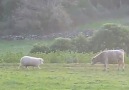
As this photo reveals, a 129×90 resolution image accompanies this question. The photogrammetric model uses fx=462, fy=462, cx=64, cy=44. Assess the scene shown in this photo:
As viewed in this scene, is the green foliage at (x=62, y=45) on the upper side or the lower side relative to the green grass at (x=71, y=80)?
upper

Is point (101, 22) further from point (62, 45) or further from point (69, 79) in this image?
point (69, 79)

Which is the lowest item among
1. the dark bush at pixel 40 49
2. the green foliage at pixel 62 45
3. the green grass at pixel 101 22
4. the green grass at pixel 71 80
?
the green grass at pixel 71 80

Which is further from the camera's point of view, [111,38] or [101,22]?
[101,22]

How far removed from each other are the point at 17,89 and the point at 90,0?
6008 cm

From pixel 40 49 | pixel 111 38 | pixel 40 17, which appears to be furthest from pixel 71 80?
pixel 40 17

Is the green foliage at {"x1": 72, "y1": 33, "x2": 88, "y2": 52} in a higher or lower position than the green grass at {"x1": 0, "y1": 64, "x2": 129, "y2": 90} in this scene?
higher

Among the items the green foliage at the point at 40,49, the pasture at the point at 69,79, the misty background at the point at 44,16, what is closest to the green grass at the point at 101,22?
the misty background at the point at 44,16

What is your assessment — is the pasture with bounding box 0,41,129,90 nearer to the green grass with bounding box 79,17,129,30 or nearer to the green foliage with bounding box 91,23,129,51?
the green foliage with bounding box 91,23,129,51

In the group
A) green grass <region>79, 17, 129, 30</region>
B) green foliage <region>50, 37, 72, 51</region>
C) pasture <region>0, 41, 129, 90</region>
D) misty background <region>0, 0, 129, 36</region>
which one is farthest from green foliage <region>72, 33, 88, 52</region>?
green grass <region>79, 17, 129, 30</region>

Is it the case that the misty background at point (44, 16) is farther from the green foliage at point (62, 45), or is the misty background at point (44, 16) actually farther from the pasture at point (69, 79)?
the pasture at point (69, 79)

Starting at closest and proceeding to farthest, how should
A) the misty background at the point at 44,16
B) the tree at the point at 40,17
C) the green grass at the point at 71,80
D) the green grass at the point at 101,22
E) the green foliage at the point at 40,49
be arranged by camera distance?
1. the green grass at the point at 71,80
2. the green foliage at the point at 40,49
3. the tree at the point at 40,17
4. the misty background at the point at 44,16
5. the green grass at the point at 101,22

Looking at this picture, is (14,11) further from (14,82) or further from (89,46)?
(14,82)

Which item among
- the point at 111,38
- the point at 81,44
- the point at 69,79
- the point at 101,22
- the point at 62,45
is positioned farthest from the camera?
the point at 101,22

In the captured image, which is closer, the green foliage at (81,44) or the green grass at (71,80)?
the green grass at (71,80)
